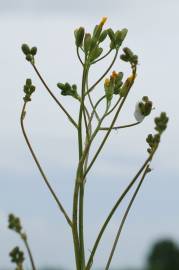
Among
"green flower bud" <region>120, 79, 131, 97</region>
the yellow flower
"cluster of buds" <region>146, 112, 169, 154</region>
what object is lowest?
"cluster of buds" <region>146, 112, 169, 154</region>

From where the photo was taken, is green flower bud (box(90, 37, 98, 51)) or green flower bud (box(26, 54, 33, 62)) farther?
green flower bud (box(26, 54, 33, 62))

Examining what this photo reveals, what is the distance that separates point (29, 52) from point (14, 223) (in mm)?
1040

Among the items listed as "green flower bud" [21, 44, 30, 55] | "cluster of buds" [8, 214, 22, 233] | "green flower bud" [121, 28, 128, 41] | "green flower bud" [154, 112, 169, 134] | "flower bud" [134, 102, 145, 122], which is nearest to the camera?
"green flower bud" [154, 112, 169, 134]

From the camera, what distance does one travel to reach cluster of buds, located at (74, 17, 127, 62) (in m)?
5.13

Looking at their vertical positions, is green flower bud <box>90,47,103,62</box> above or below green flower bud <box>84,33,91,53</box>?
below

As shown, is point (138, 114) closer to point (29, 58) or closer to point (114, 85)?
point (114, 85)

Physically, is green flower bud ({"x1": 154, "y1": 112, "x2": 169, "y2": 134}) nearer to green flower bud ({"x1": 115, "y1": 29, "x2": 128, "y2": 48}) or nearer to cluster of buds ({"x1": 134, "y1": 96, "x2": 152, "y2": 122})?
cluster of buds ({"x1": 134, "y1": 96, "x2": 152, "y2": 122})

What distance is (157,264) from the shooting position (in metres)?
85.6

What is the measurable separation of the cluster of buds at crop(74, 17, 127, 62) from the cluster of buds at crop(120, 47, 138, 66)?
13cm

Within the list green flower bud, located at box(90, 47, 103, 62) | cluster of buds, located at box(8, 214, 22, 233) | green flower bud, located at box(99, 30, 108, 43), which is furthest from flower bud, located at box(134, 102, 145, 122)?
cluster of buds, located at box(8, 214, 22, 233)

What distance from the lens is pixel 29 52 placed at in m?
5.45

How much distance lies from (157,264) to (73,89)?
8133 centimetres

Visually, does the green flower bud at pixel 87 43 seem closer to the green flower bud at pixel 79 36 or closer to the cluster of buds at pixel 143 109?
the green flower bud at pixel 79 36

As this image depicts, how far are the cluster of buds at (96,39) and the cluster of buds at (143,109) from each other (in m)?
0.35
